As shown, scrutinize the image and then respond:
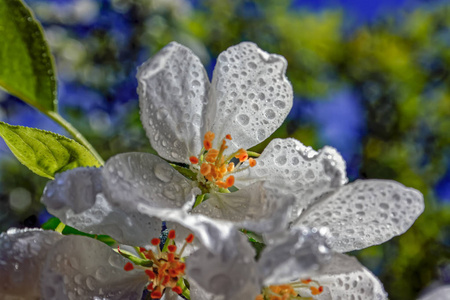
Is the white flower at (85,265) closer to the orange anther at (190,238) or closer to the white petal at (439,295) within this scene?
the orange anther at (190,238)

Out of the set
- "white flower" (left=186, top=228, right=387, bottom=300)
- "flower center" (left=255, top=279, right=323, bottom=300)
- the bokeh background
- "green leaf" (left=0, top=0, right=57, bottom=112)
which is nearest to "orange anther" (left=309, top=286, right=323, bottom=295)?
"flower center" (left=255, top=279, right=323, bottom=300)

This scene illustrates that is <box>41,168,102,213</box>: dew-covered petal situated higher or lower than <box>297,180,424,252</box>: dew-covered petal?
lower

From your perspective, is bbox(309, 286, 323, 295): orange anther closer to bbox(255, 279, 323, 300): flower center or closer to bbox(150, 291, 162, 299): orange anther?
bbox(255, 279, 323, 300): flower center

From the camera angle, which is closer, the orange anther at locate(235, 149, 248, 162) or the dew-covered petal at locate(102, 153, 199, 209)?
the dew-covered petal at locate(102, 153, 199, 209)

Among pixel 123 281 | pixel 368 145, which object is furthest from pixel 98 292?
pixel 368 145

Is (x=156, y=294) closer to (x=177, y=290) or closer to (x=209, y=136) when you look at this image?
(x=177, y=290)

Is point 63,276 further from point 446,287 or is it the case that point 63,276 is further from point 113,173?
point 446,287
